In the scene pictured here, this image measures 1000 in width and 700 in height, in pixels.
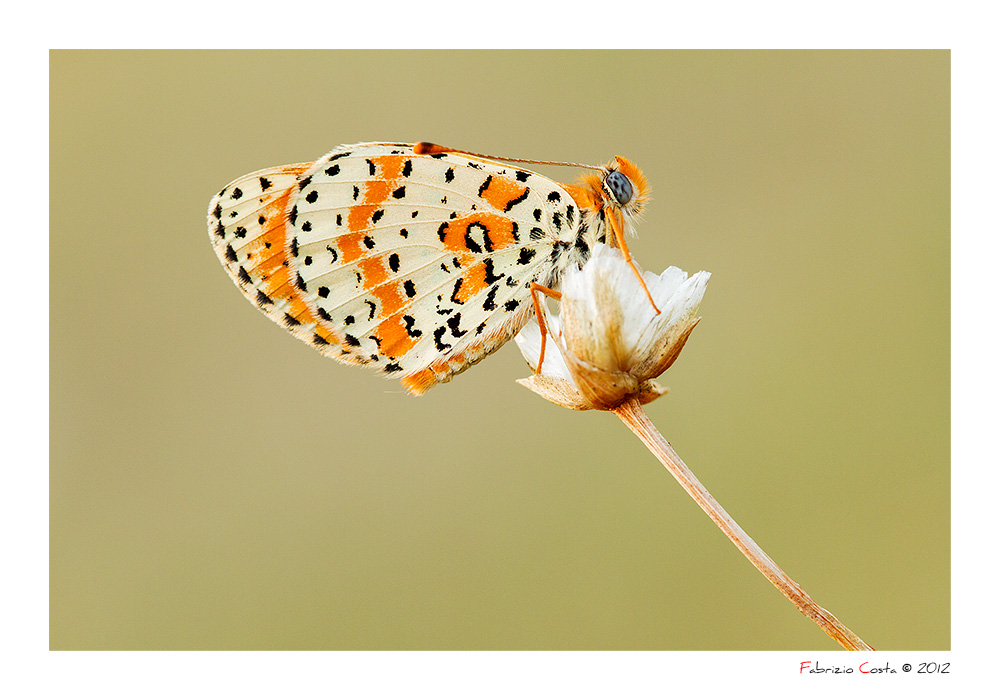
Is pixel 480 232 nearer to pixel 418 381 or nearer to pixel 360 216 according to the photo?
pixel 360 216

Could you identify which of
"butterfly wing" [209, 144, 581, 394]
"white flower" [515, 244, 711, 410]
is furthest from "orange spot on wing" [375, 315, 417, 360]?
"white flower" [515, 244, 711, 410]

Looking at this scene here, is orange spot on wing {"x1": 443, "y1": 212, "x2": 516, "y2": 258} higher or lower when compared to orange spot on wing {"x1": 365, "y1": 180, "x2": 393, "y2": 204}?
lower

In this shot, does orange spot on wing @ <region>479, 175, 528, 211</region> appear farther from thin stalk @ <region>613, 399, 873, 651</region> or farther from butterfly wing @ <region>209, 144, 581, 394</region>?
thin stalk @ <region>613, 399, 873, 651</region>

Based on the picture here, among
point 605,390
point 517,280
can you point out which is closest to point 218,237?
point 517,280

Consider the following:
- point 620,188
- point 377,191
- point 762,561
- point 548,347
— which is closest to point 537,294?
point 548,347

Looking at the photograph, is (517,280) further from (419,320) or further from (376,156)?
(376,156)

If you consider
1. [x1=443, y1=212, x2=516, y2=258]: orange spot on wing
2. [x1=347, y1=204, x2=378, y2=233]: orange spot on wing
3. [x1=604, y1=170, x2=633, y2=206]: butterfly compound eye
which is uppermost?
[x1=604, y1=170, x2=633, y2=206]: butterfly compound eye

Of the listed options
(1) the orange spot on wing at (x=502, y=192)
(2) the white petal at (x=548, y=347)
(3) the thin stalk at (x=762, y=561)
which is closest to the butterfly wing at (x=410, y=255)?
(1) the orange spot on wing at (x=502, y=192)
